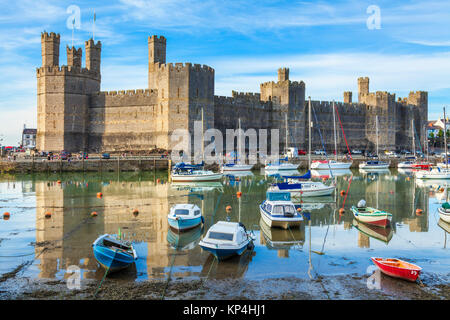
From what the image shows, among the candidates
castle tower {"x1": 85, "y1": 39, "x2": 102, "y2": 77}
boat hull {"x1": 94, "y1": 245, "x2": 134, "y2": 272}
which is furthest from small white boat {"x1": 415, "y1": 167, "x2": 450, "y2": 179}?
castle tower {"x1": 85, "y1": 39, "x2": 102, "y2": 77}

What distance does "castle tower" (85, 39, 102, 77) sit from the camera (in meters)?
46.9

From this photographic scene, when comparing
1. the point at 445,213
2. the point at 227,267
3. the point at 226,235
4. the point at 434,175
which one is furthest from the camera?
the point at 434,175

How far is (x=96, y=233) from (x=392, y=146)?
53122mm

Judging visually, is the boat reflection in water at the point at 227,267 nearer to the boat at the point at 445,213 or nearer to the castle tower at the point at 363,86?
the boat at the point at 445,213

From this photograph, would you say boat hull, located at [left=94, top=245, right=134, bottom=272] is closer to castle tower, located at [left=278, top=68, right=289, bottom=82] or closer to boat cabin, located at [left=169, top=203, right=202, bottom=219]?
boat cabin, located at [left=169, top=203, right=202, bottom=219]

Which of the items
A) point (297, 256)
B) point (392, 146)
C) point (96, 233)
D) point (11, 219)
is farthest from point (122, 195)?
point (392, 146)

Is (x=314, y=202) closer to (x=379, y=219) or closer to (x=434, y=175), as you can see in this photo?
(x=379, y=219)

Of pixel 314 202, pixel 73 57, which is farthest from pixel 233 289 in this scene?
pixel 73 57

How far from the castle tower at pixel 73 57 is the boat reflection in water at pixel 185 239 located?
35983 mm

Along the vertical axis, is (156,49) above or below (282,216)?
above

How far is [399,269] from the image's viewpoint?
33.5ft

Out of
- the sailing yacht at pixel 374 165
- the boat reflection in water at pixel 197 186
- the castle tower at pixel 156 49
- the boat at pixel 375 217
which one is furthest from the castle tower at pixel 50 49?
the boat at pixel 375 217

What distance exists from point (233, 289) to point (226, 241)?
219 centimetres

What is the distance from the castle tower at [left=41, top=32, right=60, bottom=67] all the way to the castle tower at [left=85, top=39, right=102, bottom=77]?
10.3ft
